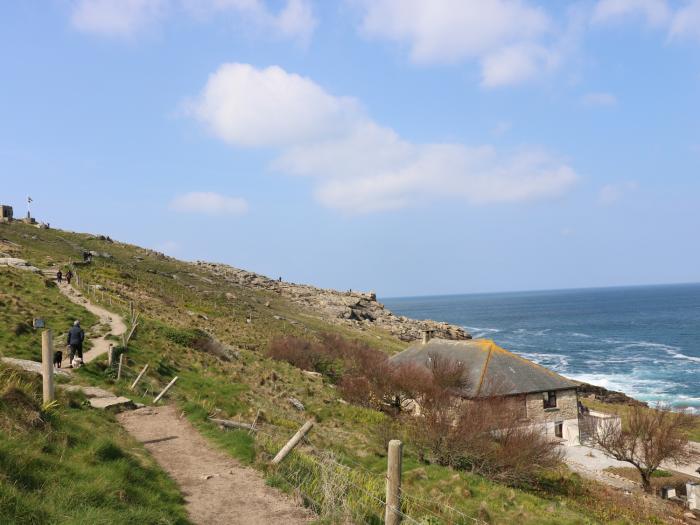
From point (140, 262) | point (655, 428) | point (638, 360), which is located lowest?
point (638, 360)

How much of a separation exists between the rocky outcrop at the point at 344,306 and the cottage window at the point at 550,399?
5265 cm

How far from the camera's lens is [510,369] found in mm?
36344

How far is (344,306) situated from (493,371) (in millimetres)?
68522

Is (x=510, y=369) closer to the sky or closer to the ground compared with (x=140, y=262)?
closer to the ground

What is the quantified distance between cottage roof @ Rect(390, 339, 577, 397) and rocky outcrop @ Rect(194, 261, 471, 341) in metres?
48.7

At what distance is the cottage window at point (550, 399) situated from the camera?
116 feet

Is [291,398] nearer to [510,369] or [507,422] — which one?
[507,422]

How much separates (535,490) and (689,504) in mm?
10583

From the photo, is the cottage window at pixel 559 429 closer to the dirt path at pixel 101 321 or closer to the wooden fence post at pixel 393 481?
the dirt path at pixel 101 321

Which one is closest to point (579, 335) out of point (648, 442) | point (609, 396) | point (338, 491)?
point (609, 396)

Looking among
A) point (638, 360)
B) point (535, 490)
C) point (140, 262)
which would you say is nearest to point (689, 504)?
point (535, 490)

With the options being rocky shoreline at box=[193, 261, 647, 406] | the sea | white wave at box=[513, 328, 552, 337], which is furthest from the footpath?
white wave at box=[513, 328, 552, 337]

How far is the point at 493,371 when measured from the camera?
117 ft

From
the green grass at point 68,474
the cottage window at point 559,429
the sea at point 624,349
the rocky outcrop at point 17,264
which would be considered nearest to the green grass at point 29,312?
the rocky outcrop at point 17,264
